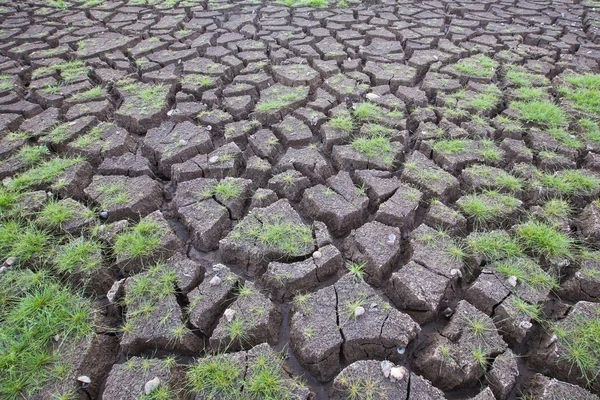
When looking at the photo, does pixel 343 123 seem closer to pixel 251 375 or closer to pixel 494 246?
pixel 494 246

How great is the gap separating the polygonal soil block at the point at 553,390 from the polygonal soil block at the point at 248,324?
59.0 inches

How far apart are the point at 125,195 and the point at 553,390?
127 inches

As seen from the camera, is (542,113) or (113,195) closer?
(113,195)

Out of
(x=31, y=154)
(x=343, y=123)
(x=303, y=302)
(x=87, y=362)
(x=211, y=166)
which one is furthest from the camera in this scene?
(x=343, y=123)

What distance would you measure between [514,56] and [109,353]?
6.16 m

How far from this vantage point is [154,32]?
607 cm

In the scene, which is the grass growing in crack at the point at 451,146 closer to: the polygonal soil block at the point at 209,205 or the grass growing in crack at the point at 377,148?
the grass growing in crack at the point at 377,148

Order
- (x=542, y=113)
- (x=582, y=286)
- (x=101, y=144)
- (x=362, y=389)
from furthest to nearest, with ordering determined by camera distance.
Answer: (x=542, y=113) → (x=101, y=144) → (x=582, y=286) → (x=362, y=389)

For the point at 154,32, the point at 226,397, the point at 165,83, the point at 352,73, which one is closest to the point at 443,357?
the point at 226,397

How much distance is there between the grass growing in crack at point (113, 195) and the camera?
120 inches

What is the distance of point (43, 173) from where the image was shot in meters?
3.33

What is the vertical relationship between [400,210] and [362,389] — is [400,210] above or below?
above

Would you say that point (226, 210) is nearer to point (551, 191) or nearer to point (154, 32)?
point (551, 191)

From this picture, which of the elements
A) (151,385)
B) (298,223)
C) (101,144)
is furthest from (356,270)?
(101,144)
